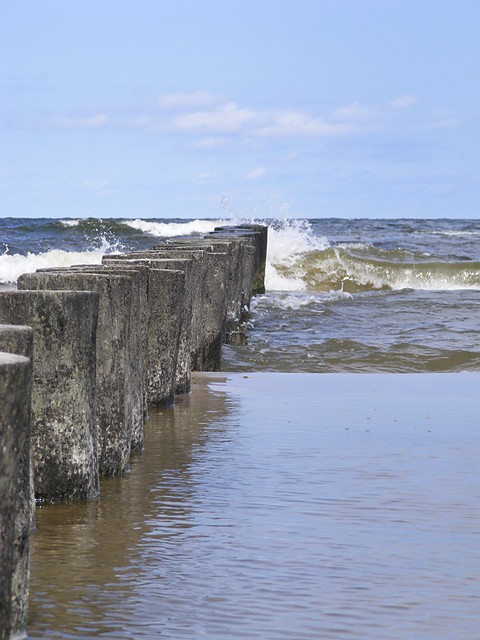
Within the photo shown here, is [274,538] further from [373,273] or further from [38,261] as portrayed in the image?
[38,261]

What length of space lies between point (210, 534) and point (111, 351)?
1086 millimetres

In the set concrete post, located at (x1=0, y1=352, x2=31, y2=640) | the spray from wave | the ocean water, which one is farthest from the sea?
the spray from wave

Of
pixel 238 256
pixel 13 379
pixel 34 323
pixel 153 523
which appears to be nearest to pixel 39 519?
pixel 153 523

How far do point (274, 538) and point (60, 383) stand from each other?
86 centimetres

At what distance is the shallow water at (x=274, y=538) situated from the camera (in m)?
2.63

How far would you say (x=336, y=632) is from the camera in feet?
8.35

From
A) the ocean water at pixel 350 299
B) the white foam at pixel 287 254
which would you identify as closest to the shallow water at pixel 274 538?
the ocean water at pixel 350 299

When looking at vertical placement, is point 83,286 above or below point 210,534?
above

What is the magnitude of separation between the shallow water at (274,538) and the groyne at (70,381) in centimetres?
15

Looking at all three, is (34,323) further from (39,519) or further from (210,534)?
(210,534)

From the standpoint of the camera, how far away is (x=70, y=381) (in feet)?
11.8

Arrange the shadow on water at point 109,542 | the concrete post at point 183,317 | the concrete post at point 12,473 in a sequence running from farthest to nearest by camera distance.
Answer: the concrete post at point 183,317
the shadow on water at point 109,542
the concrete post at point 12,473

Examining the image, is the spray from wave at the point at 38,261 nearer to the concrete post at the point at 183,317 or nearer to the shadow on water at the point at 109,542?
the concrete post at the point at 183,317

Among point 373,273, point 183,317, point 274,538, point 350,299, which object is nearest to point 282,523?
point 274,538
